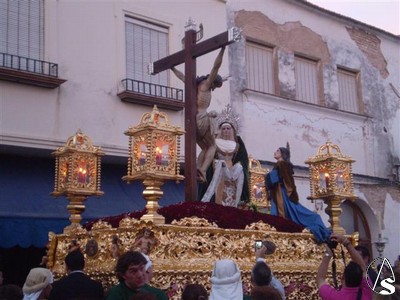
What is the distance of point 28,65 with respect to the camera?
1027 centimetres

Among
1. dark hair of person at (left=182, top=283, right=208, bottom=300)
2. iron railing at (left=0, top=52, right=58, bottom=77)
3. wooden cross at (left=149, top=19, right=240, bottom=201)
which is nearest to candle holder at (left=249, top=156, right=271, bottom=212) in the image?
wooden cross at (left=149, top=19, right=240, bottom=201)

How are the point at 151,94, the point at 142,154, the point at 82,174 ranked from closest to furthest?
the point at 142,154 → the point at 82,174 → the point at 151,94

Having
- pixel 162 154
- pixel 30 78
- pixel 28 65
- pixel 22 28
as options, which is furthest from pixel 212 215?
pixel 22 28

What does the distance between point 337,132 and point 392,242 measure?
10.6 ft

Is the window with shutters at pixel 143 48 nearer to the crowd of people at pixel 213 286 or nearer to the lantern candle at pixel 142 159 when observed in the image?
the lantern candle at pixel 142 159

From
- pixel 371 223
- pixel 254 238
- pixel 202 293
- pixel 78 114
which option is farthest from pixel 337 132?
pixel 202 293

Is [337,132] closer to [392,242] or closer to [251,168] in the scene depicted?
[392,242]

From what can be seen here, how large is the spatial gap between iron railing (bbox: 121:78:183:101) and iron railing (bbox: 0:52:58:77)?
4.80 ft

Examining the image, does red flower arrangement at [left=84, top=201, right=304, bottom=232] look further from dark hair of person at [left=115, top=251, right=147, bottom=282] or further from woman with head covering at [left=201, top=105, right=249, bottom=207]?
dark hair of person at [left=115, top=251, right=147, bottom=282]

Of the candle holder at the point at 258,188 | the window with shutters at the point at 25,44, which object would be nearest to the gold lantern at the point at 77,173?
the candle holder at the point at 258,188

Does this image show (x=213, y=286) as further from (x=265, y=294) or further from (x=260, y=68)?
(x=260, y=68)

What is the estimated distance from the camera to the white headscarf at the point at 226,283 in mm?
4062

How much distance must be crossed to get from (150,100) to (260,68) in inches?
137

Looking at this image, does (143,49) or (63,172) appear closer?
(63,172)
